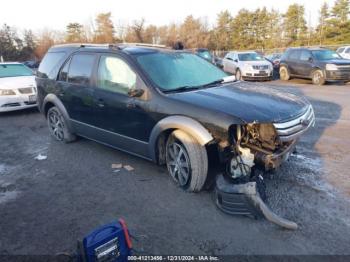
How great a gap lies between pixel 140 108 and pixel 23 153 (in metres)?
2.98

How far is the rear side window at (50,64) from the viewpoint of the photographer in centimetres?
585

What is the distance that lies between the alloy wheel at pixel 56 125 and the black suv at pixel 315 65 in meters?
11.9

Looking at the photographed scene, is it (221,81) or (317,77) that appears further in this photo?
(317,77)

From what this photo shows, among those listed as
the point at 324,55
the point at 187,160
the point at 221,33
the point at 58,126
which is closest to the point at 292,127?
the point at 187,160

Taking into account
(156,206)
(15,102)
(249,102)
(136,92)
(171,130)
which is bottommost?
(156,206)

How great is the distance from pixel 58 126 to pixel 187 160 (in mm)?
3493

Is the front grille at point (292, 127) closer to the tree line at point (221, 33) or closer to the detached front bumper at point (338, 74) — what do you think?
the detached front bumper at point (338, 74)

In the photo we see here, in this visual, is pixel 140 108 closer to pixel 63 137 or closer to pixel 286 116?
pixel 286 116

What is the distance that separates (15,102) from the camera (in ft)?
28.9

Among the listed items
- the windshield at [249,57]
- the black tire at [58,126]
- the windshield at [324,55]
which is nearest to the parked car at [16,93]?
the black tire at [58,126]

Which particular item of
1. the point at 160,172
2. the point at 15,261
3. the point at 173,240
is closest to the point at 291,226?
the point at 173,240

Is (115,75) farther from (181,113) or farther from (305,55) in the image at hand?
(305,55)

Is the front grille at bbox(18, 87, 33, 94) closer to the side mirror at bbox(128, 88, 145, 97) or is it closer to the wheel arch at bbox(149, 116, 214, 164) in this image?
the side mirror at bbox(128, 88, 145, 97)

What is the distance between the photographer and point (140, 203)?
3701mm
